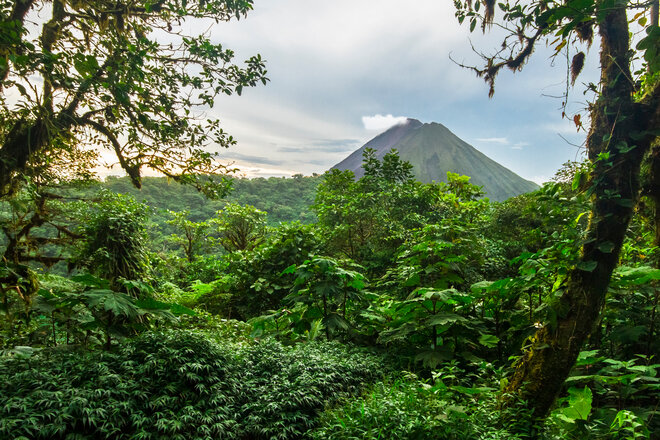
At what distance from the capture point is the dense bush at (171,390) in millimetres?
1978

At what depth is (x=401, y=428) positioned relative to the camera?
6.96 ft

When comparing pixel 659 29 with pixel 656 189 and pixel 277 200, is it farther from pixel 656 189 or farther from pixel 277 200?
pixel 277 200

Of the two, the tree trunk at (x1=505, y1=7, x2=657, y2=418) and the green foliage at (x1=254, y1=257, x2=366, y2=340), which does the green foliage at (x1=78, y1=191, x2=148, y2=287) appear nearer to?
the green foliage at (x1=254, y1=257, x2=366, y2=340)

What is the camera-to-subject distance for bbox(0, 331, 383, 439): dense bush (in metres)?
1.98

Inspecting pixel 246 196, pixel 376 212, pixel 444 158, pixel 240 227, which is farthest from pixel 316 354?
pixel 444 158

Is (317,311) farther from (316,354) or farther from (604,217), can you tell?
(604,217)

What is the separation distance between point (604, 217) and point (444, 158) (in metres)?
75.9

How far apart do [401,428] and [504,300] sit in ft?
7.45

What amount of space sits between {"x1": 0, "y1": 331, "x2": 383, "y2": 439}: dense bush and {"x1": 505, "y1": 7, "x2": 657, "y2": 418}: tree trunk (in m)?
1.63

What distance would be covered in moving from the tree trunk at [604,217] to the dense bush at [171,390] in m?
1.63

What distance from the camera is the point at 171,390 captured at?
241 centimetres

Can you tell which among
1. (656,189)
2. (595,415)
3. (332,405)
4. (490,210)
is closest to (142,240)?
(332,405)

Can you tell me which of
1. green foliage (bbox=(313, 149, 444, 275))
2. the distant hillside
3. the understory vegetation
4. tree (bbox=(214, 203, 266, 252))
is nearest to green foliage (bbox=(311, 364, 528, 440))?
the understory vegetation

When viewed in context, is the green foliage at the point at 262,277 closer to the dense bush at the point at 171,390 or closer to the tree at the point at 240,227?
the dense bush at the point at 171,390
